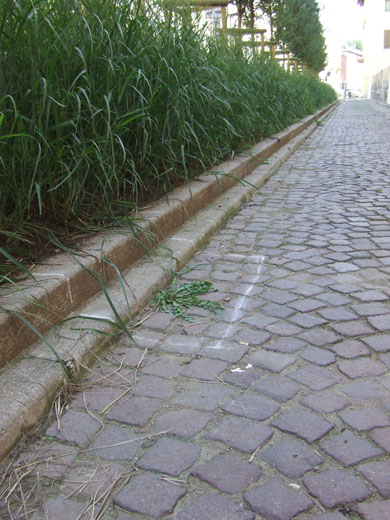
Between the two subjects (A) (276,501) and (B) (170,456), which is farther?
(B) (170,456)

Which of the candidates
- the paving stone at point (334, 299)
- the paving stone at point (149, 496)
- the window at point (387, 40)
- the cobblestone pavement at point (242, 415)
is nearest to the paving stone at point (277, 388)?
the cobblestone pavement at point (242, 415)

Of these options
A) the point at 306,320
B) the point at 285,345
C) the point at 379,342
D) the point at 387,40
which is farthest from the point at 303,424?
the point at 387,40

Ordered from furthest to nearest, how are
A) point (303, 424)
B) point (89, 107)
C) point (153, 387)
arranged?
point (89, 107)
point (153, 387)
point (303, 424)

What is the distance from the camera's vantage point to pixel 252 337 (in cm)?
224

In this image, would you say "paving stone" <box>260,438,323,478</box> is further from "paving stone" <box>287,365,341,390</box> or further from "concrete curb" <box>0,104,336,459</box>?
"concrete curb" <box>0,104,336,459</box>

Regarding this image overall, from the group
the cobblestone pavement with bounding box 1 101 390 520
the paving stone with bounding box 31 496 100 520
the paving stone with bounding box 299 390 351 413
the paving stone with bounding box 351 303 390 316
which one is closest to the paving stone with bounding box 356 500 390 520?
the cobblestone pavement with bounding box 1 101 390 520

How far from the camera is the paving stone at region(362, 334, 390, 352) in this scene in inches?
82.2

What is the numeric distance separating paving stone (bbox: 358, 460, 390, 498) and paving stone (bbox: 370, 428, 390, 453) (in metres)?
0.07

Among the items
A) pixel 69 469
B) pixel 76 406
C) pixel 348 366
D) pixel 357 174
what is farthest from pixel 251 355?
pixel 357 174

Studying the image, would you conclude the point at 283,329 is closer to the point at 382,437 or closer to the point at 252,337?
the point at 252,337

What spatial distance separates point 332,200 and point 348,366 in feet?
10.4

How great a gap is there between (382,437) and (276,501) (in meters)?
0.45

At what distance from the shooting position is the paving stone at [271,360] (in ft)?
6.53

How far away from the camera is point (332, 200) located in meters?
4.88
